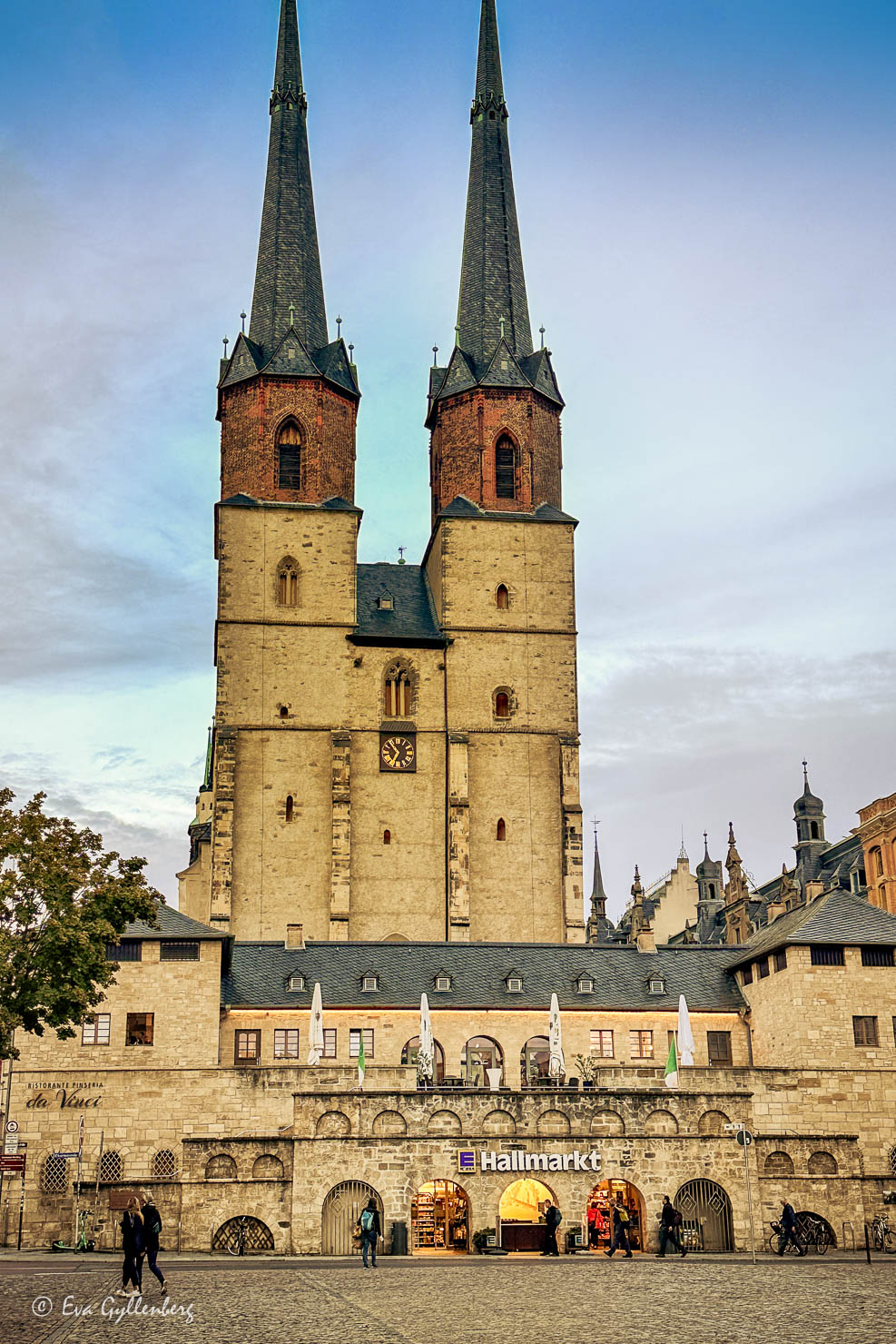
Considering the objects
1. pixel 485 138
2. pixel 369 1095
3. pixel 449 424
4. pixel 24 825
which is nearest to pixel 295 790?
pixel 449 424

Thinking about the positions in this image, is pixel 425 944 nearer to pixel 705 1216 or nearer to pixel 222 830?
pixel 222 830

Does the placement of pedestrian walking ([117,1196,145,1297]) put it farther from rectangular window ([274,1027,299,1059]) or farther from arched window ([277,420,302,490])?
arched window ([277,420,302,490])

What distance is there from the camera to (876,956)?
178 feet

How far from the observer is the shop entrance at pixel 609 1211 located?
46.6 m

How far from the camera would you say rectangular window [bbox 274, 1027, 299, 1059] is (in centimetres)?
5478

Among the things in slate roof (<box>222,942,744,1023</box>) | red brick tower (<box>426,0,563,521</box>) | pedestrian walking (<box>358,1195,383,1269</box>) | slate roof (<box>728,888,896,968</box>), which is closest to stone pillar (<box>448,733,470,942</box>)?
slate roof (<box>222,942,744,1023</box>)

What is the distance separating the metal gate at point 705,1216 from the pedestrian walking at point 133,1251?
21.4 meters

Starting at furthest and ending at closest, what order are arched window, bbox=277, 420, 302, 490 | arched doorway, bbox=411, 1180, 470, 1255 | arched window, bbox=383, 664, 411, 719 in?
1. arched window, bbox=277, 420, 302, 490
2. arched window, bbox=383, 664, 411, 719
3. arched doorway, bbox=411, 1180, 470, 1255

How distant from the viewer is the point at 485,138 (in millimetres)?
83500

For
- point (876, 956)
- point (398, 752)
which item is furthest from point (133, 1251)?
point (398, 752)

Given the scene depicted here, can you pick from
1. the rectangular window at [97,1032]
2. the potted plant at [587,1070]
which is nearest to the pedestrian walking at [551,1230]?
the potted plant at [587,1070]

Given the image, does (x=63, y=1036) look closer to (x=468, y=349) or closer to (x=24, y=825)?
(x=24, y=825)

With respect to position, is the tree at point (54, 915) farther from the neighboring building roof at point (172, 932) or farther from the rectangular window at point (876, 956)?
the rectangular window at point (876, 956)

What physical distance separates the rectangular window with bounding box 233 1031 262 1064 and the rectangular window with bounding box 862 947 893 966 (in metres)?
20.2
